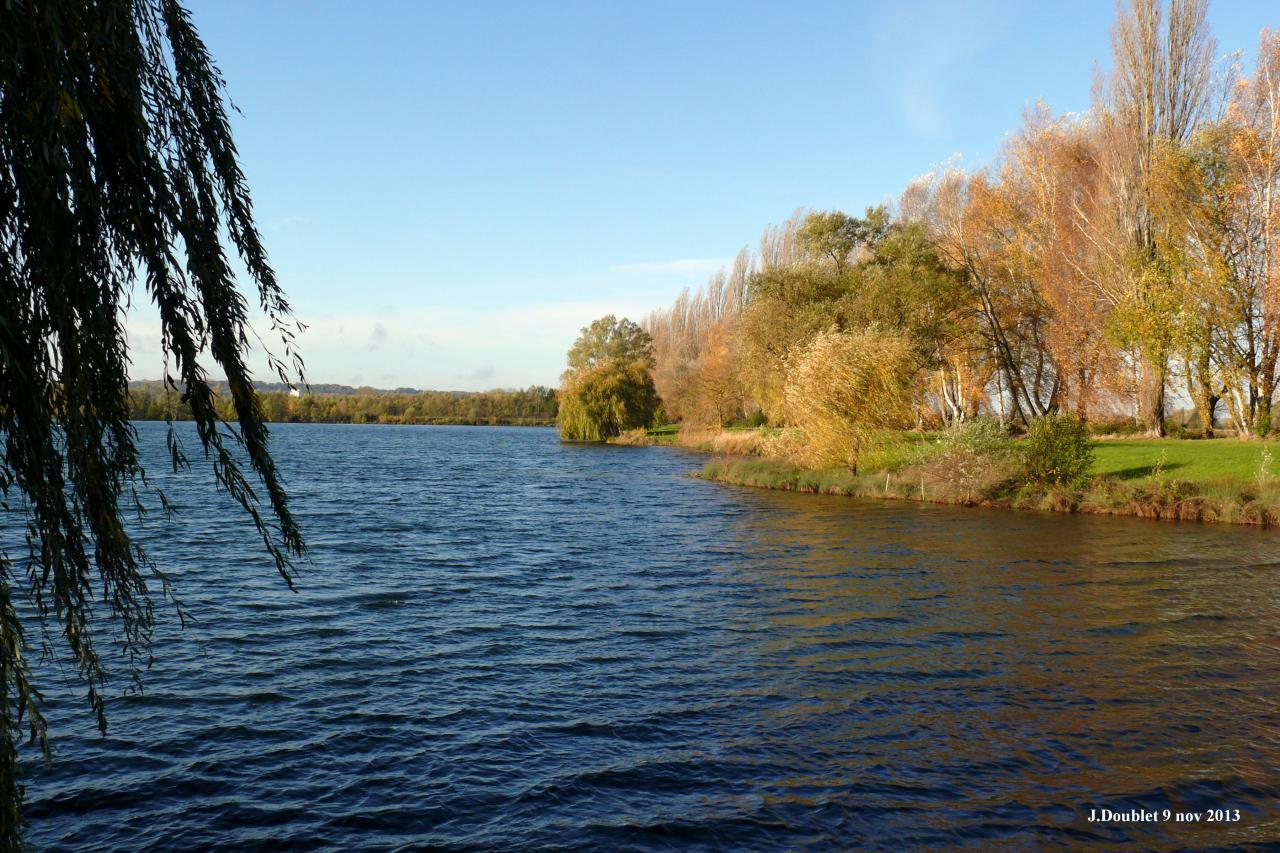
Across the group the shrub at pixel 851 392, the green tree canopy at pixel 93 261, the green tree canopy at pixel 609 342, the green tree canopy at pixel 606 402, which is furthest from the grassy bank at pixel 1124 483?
the green tree canopy at pixel 609 342

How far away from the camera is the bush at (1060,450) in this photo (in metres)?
30.0

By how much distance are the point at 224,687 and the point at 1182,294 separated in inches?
1458

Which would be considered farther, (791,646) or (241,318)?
(791,646)

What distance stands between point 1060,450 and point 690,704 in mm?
24097

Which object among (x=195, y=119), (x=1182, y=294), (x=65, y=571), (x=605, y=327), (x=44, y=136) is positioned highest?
(x=605, y=327)

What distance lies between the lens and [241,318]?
16.6 ft

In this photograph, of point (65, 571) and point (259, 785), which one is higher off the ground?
point (65, 571)

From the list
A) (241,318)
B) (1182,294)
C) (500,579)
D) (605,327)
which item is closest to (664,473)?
(1182,294)

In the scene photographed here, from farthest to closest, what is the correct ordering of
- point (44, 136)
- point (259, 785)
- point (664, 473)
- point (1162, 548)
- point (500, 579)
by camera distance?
point (664, 473)
point (1162, 548)
point (500, 579)
point (259, 785)
point (44, 136)

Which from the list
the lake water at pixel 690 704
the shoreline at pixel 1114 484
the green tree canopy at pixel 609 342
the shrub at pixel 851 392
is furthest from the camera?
the green tree canopy at pixel 609 342

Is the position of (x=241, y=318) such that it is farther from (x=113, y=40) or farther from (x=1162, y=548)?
(x=1162, y=548)

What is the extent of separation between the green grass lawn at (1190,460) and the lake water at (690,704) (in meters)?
6.62

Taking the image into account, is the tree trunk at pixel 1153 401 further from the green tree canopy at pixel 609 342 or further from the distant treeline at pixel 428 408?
the distant treeline at pixel 428 408

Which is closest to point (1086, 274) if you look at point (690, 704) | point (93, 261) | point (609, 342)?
point (690, 704)
